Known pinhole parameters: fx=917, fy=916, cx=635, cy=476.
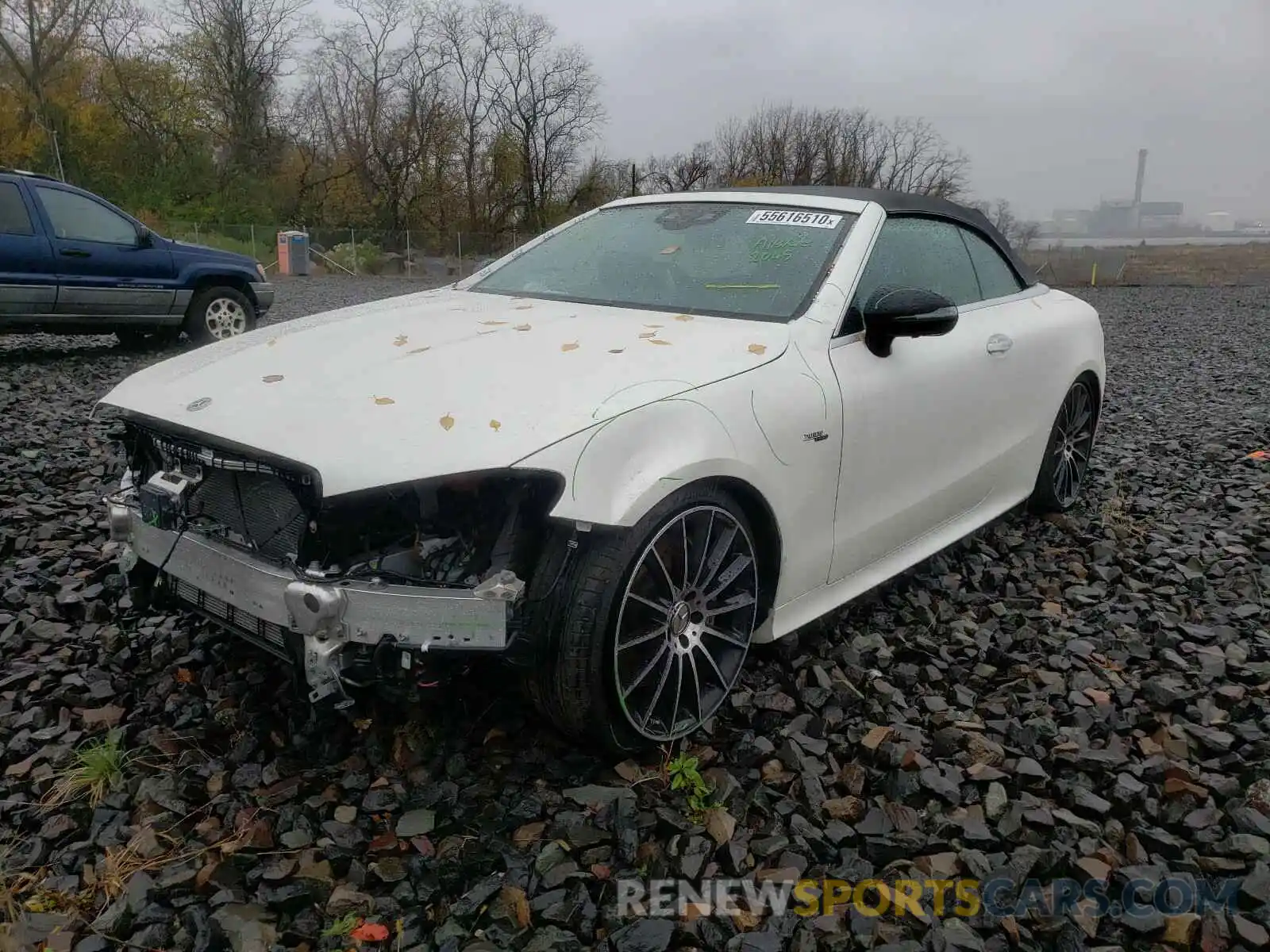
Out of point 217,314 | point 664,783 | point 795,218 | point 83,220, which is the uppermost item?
point 83,220

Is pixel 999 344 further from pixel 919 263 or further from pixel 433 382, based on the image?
pixel 433 382

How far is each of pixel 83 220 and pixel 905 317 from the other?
835cm

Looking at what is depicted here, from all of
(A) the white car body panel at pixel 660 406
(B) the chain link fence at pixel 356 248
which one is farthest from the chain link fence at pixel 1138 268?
(A) the white car body panel at pixel 660 406

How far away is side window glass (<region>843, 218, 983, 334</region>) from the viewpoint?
3098 millimetres

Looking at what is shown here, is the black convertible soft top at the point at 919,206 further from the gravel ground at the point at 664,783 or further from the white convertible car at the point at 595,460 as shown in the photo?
the gravel ground at the point at 664,783

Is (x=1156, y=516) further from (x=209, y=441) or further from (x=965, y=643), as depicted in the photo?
(x=209, y=441)

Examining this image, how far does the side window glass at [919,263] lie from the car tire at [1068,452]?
3.15ft

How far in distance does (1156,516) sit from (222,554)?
4.36 meters

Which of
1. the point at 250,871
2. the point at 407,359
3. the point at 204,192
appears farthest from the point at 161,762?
the point at 204,192

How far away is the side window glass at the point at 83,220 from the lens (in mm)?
8250

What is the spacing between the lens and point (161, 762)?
7.98 ft

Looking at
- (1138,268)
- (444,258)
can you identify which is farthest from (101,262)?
(1138,268)

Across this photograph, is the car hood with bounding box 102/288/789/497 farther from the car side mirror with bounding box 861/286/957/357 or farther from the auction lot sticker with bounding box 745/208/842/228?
the auction lot sticker with bounding box 745/208/842/228

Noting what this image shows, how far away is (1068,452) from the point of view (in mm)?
4547
